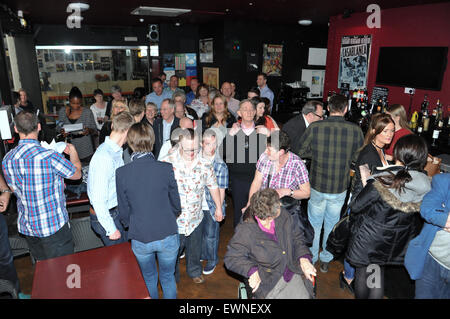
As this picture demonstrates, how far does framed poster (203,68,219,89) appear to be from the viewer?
9969 millimetres

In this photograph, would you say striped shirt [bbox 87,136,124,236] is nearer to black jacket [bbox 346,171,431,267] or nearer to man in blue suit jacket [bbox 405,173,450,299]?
black jacket [bbox 346,171,431,267]

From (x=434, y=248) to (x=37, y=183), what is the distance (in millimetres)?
2852

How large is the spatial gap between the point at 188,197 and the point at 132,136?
72cm

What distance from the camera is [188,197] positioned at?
2703 mm

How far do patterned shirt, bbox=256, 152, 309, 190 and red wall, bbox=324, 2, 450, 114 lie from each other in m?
4.66

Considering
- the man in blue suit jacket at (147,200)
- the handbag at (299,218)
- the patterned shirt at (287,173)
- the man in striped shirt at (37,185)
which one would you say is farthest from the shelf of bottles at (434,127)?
the man in striped shirt at (37,185)

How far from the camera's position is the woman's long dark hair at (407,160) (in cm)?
219

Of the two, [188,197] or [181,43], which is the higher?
[181,43]

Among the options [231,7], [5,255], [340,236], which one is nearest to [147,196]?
[5,255]

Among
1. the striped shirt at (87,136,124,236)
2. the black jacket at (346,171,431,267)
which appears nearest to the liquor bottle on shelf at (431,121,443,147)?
the black jacket at (346,171,431,267)

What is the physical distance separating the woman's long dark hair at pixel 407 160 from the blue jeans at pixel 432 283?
0.55 metres

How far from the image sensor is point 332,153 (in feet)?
10.1
